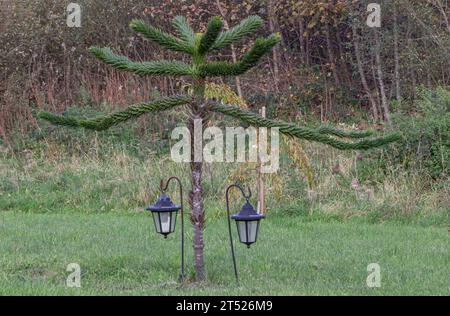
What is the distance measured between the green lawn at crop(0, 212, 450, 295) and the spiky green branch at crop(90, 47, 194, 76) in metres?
2.00

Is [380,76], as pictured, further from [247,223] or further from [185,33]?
[247,223]

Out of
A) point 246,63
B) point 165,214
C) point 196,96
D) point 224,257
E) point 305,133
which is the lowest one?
point 224,257

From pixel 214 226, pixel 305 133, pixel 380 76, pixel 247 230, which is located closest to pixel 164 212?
pixel 247 230

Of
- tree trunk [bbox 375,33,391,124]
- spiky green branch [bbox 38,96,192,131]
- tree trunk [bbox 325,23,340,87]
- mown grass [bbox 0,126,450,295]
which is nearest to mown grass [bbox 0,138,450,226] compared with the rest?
mown grass [bbox 0,126,450,295]

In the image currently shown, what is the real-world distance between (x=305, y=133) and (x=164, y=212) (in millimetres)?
1580

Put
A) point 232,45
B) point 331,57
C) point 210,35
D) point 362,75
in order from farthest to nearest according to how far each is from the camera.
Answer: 1. point 331,57
2. point 362,75
3. point 232,45
4. point 210,35

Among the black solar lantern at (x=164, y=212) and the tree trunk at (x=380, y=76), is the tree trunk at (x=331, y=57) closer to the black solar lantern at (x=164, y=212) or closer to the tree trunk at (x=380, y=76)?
the tree trunk at (x=380, y=76)

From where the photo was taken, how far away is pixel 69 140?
16.6 metres

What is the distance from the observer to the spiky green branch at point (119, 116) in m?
7.48

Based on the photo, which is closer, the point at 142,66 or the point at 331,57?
the point at 142,66

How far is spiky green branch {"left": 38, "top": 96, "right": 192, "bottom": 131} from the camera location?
24.5 ft

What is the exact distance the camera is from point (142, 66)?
7797 millimetres
